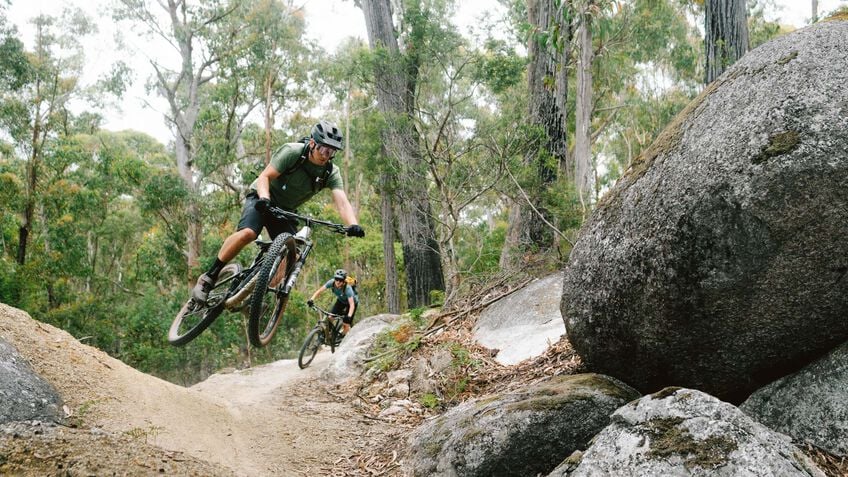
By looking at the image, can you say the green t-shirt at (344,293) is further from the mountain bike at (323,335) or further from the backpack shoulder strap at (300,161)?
the backpack shoulder strap at (300,161)

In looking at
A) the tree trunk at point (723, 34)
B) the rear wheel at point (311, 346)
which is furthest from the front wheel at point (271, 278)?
the tree trunk at point (723, 34)

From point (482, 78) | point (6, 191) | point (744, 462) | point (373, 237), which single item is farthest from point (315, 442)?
point (373, 237)

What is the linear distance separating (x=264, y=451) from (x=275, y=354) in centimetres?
2480

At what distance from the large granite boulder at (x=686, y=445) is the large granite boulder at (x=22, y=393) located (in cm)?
377

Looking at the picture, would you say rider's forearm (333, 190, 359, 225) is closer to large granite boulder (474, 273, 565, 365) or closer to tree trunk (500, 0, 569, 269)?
large granite boulder (474, 273, 565, 365)

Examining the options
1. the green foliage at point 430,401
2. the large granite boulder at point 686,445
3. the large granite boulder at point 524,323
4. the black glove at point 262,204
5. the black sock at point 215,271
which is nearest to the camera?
the large granite boulder at point 686,445

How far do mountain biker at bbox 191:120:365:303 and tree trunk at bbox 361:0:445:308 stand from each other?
5.21 metres

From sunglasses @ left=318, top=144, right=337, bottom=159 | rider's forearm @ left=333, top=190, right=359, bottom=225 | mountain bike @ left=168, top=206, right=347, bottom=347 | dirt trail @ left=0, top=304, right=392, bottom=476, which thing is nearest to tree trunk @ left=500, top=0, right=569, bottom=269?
rider's forearm @ left=333, top=190, right=359, bottom=225

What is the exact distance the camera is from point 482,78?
1320 cm

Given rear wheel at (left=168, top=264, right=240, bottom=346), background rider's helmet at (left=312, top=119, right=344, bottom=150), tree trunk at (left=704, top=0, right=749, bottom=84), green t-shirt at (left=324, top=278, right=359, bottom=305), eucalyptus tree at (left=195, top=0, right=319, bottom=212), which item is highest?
eucalyptus tree at (left=195, top=0, right=319, bottom=212)

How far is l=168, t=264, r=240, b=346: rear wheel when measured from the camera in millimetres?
7059

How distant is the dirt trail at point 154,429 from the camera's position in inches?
148

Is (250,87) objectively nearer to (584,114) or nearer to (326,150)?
(584,114)

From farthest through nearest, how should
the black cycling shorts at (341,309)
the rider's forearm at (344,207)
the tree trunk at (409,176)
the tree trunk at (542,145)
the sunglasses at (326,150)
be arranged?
the black cycling shorts at (341,309) → the tree trunk at (409,176) → the tree trunk at (542,145) → the rider's forearm at (344,207) → the sunglasses at (326,150)
